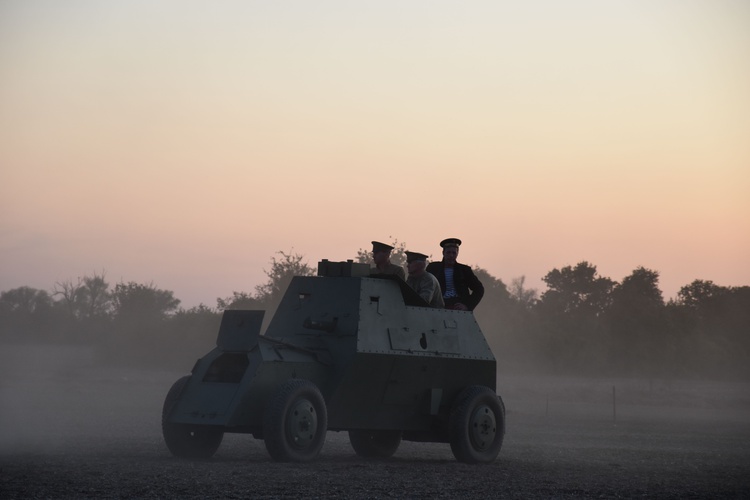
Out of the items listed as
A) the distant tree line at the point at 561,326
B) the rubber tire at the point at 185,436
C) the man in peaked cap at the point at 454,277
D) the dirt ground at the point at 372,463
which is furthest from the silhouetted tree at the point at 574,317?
the rubber tire at the point at 185,436

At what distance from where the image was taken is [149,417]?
1346 inches

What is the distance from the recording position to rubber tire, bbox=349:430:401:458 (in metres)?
19.5

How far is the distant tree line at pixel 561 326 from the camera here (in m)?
60.0

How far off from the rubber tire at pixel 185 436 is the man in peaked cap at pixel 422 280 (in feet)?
12.7

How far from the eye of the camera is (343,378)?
17.0m

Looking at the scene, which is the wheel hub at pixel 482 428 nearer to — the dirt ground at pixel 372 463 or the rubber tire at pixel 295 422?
the dirt ground at pixel 372 463

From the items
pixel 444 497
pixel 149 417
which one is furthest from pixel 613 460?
pixel 149 417

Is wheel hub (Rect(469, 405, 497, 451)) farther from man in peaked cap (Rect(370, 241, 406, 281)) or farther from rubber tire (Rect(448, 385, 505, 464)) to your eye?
man in peaked cap (Rect(370, 241, 406, 281))

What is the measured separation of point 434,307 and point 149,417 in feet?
57.2

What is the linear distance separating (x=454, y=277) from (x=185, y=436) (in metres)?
5.30

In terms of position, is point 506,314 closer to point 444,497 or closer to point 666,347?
point 666,347

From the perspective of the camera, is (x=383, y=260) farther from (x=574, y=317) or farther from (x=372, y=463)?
(x=574, y=317)

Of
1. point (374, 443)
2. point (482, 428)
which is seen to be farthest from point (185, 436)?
point (482, 428)

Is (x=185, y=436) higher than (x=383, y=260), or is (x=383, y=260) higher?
(x=383, y=260)
